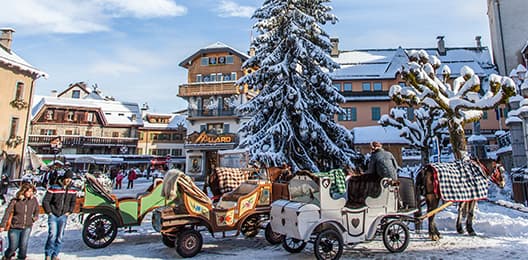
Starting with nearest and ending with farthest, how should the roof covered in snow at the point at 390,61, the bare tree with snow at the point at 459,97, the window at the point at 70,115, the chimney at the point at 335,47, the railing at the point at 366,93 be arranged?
the bare tree with snow at the point at 459,97 → the railing at the point at 366,93 → the roof covered in snow at the point at 390,61 → the chimney at the point at 335,47 → the window at the point at 70,115

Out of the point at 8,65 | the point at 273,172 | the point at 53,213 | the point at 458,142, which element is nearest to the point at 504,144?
the point at 458,142

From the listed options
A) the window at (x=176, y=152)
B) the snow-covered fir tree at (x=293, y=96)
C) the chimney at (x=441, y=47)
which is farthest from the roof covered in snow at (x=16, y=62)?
the chimney at (x=441, y=47)

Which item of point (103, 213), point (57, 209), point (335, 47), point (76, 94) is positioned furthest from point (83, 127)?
point (57, 209)

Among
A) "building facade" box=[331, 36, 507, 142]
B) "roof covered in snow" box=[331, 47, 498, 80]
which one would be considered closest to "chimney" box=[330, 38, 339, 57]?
"roof covered in snow" box=[331, 47, 498, 80]

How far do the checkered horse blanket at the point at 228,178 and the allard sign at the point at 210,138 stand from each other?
2537 cm

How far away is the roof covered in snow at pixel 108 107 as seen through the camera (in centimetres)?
4841

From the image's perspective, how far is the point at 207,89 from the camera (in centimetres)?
3791

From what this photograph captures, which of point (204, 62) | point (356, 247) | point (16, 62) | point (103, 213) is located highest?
point (204, 62)

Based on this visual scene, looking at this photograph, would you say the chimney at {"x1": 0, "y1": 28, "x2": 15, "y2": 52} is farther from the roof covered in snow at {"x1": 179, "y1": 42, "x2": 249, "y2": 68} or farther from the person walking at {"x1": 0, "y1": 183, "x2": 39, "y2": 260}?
the person walking at {"x1": 0, "y1": 183, "x2": 39, "y2": 260}

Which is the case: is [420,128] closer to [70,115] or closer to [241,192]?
[241,192]

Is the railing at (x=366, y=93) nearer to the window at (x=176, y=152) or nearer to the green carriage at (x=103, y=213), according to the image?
the window at (x=176, y=152)

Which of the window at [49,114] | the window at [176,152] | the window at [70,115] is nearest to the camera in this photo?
the window at [49,114]

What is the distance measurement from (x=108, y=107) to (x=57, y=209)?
172ft

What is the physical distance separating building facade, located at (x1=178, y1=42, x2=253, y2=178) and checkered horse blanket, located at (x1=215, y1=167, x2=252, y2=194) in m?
25.5
